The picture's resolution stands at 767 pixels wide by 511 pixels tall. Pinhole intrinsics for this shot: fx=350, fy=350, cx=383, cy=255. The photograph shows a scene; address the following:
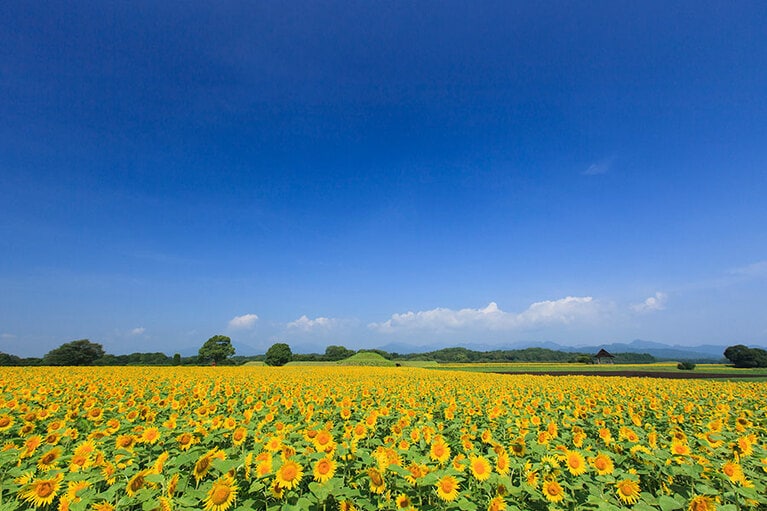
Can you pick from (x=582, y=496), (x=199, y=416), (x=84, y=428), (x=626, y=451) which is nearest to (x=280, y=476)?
(x=582, y=496)

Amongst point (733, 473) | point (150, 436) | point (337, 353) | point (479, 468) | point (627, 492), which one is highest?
point (337, 353)

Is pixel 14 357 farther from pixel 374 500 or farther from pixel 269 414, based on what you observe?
pixel 374 500

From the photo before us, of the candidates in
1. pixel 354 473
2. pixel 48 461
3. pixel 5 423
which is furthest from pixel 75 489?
pixel 5 423

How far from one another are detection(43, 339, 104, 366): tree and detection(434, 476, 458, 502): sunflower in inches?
2479

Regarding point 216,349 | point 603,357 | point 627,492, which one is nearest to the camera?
point 627,492

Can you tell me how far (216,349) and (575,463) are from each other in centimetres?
7655

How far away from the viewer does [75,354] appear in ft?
161

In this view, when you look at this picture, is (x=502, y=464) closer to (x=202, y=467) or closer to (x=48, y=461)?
(x=202, y=467)

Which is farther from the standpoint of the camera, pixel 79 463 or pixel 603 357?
pixel 603 357

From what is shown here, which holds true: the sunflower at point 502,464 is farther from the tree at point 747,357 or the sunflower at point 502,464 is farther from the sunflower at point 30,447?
the tree at point 747,357

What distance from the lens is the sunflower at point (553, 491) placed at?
354 centimetres

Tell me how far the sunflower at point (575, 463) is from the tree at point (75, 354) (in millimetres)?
63624

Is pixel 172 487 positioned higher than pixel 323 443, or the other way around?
pixel 323 443

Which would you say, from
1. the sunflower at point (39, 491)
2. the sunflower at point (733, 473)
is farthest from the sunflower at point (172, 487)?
the sunflower at point (733, 473)
